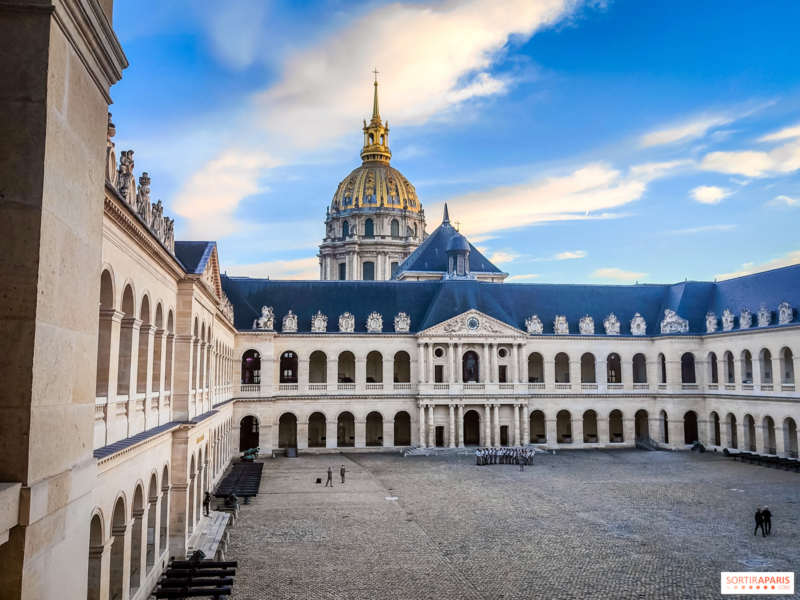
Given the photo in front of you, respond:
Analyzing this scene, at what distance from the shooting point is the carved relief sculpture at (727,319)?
64.9 meters

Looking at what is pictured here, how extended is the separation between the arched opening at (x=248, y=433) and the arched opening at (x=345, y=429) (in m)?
8.50

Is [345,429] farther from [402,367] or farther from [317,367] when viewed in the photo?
[402,367]

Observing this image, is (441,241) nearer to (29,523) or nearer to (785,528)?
(785,528)

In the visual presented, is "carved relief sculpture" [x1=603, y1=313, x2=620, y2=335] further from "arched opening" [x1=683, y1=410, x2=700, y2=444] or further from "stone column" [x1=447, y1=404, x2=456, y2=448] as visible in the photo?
"stone column" [x1=447, y1=404, x2=456, y2=448]

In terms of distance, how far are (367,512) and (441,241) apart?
58.3m

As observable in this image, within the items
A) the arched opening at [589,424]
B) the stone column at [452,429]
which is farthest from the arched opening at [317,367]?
the arched opening at [589,424]

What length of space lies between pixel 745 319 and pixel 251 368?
48.1 metres

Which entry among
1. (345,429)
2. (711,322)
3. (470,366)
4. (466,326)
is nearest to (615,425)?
(711,322)

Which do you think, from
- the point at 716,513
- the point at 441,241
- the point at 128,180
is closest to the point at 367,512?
the point at 716,513

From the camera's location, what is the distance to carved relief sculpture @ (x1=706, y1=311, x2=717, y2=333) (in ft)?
221

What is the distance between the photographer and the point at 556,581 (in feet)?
82.2

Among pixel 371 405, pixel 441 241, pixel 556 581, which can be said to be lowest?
pixel 556 581

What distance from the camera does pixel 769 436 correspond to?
61344 mm

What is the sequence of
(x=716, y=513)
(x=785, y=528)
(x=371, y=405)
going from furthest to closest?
1. (x=371, y=405)
2. (x=716, y=513)
3. (x=785, y=528)
